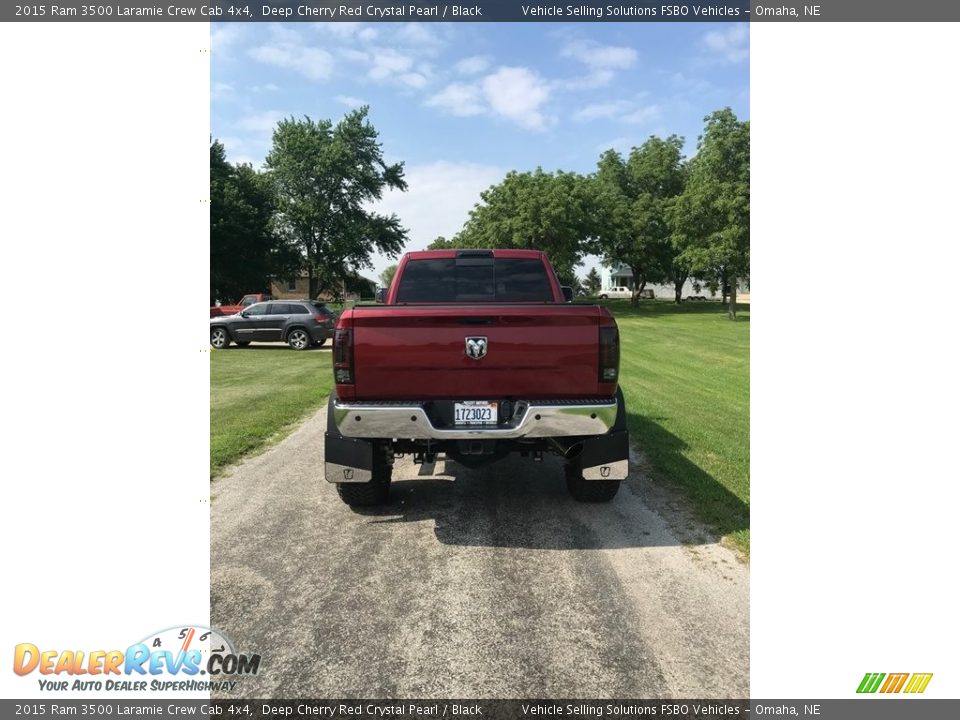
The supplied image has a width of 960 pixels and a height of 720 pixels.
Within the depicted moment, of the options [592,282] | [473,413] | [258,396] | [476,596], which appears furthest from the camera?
[592,282]

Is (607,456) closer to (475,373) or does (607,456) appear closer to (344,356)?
(475,373)

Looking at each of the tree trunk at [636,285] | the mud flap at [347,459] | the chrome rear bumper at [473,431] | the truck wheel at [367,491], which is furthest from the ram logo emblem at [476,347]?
the tree trunk at [636,285]

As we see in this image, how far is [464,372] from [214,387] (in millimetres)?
8244

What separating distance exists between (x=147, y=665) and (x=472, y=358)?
2.33 meters

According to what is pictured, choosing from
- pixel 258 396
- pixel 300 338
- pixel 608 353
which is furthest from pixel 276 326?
pixel 608 353

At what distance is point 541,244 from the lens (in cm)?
3888

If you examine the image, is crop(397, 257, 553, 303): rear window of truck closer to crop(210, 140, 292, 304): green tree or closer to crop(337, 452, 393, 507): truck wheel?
crop(337, 452, 393, 507): truck wheel

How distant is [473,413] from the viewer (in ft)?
12.1

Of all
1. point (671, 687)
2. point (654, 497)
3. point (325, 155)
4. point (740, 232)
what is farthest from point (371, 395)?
point (325, 155)

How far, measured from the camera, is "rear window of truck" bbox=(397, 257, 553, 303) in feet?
17.4

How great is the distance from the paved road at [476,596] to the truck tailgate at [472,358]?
1.11m

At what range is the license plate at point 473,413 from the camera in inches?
145

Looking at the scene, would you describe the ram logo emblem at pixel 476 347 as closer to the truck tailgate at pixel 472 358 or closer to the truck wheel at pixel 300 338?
the truck tailgate at pixel 472 358
